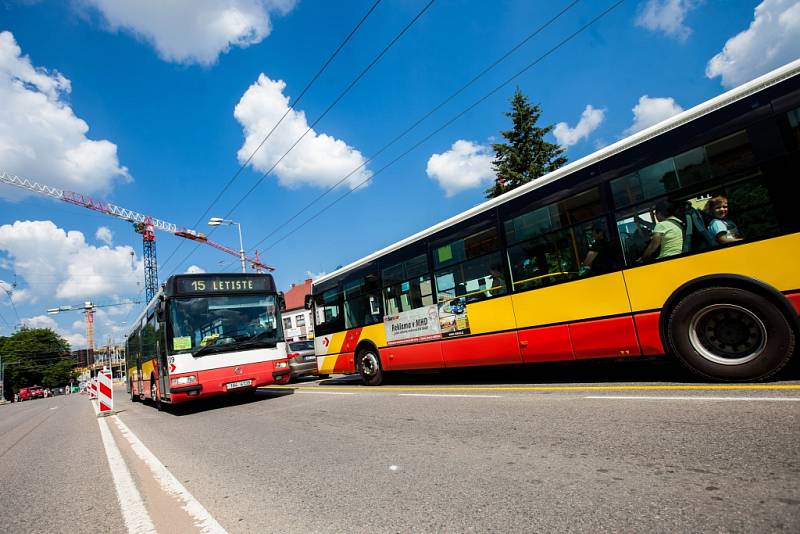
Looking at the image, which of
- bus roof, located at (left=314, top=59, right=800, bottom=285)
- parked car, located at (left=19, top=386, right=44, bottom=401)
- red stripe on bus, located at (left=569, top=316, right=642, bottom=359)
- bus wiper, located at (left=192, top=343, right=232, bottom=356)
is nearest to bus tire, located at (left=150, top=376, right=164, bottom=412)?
bus wiper, located at (left=192, top=343, right=232, bottom=356)

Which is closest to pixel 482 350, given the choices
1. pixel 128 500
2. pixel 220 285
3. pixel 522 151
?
pixel 128 500

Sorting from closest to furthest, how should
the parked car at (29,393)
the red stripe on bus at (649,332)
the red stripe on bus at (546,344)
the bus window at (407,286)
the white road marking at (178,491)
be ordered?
the white road marking at (178,491) < the red stripe on bus at (649,332) < the red stripe on bus at (546,344) < the bus window at (407,286) < the parked car at (29,393)

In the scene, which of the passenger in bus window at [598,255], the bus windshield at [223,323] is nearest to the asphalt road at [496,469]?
the passenger in bus window at [598,255]

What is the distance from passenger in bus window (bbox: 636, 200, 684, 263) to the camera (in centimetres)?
548

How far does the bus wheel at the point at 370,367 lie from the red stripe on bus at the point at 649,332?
6022 millimetres

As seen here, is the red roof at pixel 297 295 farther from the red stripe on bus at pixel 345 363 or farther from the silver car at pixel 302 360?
the red stripe on bus at pixel 345 363

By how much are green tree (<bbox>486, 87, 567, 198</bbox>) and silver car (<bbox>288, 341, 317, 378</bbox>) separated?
1891cm

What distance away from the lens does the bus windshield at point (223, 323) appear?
941cm

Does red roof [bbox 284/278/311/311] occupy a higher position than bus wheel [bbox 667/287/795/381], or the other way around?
red roof [bbox 284/278/311/311]

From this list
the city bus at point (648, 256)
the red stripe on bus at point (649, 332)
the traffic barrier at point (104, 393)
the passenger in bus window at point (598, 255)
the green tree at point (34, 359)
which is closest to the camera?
the city bus at point (648, 256)

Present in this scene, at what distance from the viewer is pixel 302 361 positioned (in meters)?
17.7

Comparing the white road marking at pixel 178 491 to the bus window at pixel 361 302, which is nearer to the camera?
the white road marking at pixel 178 491

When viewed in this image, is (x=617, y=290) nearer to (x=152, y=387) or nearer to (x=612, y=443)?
(x=612, y=443)

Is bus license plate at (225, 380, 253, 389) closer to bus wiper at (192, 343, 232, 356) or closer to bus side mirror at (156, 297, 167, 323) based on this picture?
bus wiper at (192, 343, 232, 356)
